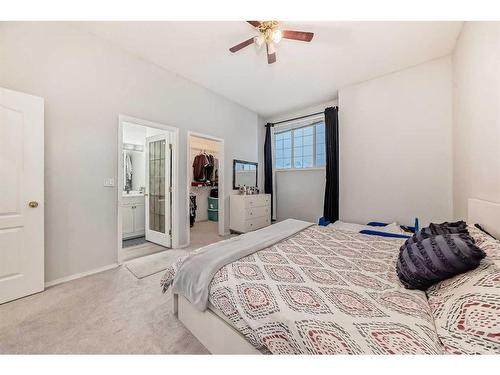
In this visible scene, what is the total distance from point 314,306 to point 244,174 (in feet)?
12.2

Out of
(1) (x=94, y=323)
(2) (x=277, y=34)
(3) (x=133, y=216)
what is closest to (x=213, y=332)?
(1) (x=94, y=323)

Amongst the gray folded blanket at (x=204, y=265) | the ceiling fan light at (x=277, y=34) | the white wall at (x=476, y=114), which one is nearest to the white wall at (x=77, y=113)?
the gray folded blanket at (x=204, y=265)

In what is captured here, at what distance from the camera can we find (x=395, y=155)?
3.00m

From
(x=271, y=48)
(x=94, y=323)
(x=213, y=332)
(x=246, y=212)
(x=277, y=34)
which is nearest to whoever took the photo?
(x=213, y=332)

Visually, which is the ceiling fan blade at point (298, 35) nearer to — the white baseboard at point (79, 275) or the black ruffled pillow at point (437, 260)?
the black ruffled pillow at point (437, 260)

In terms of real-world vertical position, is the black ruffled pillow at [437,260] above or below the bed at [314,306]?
above

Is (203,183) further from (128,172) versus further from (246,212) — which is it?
(246,212)

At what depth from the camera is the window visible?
423 centimetres

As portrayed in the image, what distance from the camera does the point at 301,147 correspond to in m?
4.52

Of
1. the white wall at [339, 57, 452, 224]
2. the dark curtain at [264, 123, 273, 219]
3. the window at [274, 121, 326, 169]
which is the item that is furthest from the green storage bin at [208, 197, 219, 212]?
the white wall at [339, 57, 452, 224]

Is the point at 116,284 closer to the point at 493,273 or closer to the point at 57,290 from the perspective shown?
the point at 57,290

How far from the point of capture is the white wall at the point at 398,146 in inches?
105

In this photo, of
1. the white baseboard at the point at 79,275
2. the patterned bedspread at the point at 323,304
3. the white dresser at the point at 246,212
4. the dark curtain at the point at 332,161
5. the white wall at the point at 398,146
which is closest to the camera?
the patterned bedspread at the point at 323,304
